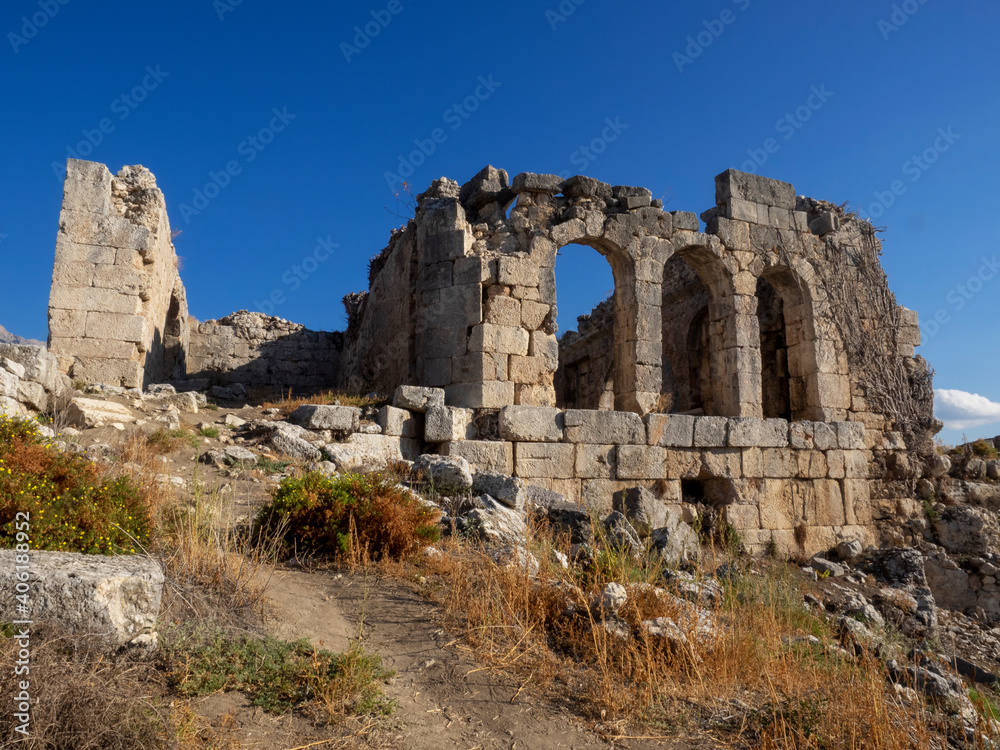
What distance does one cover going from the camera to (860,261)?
439 inches

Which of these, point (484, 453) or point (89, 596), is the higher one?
point (484, 453)

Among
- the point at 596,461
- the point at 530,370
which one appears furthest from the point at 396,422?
the point at 596,461

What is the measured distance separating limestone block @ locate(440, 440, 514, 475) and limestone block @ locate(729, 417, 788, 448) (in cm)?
325

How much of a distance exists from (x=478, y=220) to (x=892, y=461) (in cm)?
732

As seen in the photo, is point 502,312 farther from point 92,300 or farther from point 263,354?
point 263,354

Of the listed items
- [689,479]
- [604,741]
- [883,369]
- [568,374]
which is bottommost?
[604,741]

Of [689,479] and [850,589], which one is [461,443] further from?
[850,589]

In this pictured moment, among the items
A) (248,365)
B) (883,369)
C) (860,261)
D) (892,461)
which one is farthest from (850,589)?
(248,365)

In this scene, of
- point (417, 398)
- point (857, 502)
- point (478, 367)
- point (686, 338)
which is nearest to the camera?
point (417, 398)

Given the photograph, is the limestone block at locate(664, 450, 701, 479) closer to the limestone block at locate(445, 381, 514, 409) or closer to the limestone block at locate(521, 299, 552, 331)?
the limestone block at locate(445, 381, 514, 409)

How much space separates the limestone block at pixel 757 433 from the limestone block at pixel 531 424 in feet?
8.48

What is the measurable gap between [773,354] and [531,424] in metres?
5.62

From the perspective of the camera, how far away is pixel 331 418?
25.9ft

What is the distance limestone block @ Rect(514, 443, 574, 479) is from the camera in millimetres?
8219
